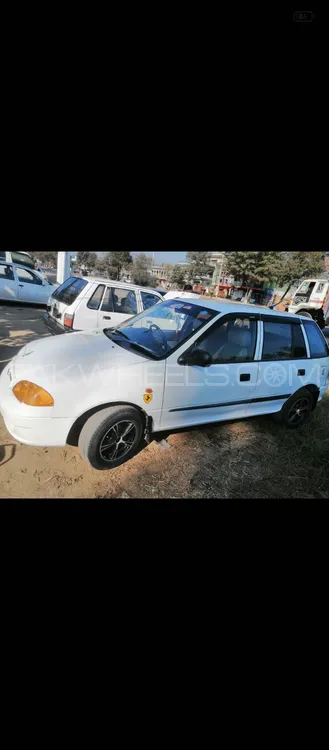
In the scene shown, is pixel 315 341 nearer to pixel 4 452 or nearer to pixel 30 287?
pixel 4 452

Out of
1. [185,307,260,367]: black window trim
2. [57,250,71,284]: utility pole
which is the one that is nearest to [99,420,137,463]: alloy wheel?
[185,307,260,367]: black window trim

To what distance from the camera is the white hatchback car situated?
212 centimetres

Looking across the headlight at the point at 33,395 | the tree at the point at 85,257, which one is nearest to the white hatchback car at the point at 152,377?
the headlight at the point at 33,395

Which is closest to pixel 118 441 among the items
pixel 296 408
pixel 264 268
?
pixel 296 408

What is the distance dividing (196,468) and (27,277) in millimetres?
7237

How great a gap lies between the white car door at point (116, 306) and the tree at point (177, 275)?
80.6 feet

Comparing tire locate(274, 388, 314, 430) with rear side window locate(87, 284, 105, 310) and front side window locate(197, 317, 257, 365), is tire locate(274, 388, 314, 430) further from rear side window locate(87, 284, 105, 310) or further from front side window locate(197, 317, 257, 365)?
rear side window locate(87, 284, 105, 310)

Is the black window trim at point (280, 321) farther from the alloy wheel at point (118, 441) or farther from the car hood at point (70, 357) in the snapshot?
the alloy wheel at point (118, 441)

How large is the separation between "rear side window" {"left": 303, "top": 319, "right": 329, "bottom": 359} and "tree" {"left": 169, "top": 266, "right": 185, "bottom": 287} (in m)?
26.3

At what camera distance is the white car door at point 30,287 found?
7.33m
